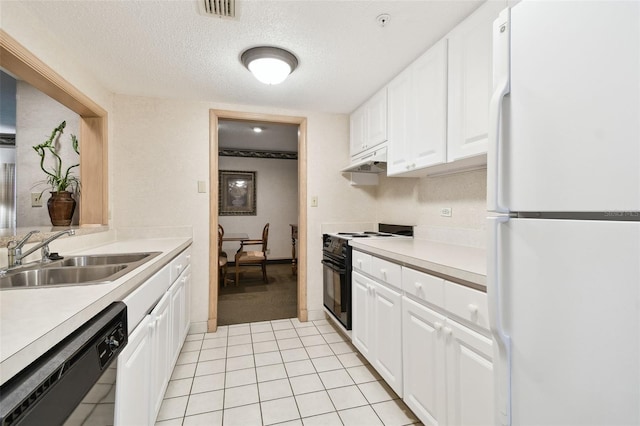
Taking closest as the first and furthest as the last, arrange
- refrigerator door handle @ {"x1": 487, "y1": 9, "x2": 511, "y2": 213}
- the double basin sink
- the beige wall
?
1. refrigerator door handle @ {"x1": 487, "y1": 9, "x2": 511, "y2": 213}
2. the double basin sink
3. the beige wall

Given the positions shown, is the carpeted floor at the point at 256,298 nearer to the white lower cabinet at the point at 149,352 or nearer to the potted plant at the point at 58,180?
the white lower cabinet at the point at 149,352

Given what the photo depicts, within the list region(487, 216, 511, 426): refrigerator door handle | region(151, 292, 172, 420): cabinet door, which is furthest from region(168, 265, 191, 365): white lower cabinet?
region(487, 216, 511, 426): refrigerator door handle

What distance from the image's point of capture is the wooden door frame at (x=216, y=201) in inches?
112

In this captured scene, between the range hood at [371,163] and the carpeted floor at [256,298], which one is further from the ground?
the range hood at [371,163]

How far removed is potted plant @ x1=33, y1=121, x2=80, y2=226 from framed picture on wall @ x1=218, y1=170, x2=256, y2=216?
11.3 feet

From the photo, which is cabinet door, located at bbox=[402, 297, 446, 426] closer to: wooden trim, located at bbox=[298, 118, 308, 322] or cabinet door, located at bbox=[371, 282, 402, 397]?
cabinet door, located at bbox=[371, 282, 402, 397]

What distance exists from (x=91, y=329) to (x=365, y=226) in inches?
107

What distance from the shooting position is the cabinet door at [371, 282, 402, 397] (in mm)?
1646

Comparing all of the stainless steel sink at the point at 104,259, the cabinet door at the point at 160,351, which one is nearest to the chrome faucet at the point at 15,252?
the stainless steel sink at the point at 104,259

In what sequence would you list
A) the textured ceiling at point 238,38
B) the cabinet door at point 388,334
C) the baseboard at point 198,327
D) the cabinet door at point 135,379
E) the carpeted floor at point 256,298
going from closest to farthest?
the cabinet door at point 135,379
the textured ceiling at point 238,38
the cabinet door at point 388,334
the baseboard at point 198,327
the carpeted floor at point 256,298

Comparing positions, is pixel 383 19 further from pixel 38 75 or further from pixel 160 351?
pixel 160 351

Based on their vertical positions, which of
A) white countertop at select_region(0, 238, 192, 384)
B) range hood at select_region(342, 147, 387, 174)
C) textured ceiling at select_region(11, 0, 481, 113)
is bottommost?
white countertop at select_region(0, 238, 192, 384)

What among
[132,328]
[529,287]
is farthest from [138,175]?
[529,287]

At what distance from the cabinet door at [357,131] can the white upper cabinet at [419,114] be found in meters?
0.51
